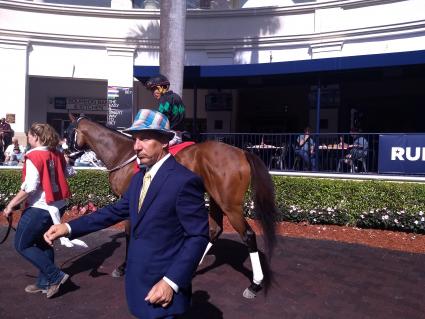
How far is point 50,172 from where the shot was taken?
497 centimetres

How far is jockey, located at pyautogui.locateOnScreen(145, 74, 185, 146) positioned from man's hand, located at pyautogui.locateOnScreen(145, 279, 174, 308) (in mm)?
3412

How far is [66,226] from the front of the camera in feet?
9.27

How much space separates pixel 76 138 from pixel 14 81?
11.2 meters

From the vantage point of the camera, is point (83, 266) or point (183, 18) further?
point (183, 18)

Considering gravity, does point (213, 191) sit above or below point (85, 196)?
above

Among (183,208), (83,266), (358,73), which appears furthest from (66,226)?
(358,73)

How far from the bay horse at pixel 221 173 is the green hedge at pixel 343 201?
317 cm

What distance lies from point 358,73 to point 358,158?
12.6 feet

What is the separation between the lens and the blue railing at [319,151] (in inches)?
397

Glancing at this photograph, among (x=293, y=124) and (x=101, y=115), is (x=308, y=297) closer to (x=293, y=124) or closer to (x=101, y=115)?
(x=293, y=124)

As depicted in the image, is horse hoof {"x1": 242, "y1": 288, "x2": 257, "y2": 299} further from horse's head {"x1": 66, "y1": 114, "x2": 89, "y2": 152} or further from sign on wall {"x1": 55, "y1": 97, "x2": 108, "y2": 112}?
sign on wall {"x1": 55, "y1": 97, "x2": 108, "y2": 112}

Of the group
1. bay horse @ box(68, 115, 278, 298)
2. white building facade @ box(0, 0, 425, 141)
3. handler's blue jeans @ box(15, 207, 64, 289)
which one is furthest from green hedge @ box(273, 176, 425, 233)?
white building facade @ box(0, 0, 425, 141)

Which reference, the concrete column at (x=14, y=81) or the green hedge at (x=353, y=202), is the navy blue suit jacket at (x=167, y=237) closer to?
the green hedge at (x=353, y=202)

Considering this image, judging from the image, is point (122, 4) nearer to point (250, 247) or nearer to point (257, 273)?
point (250, 247)
